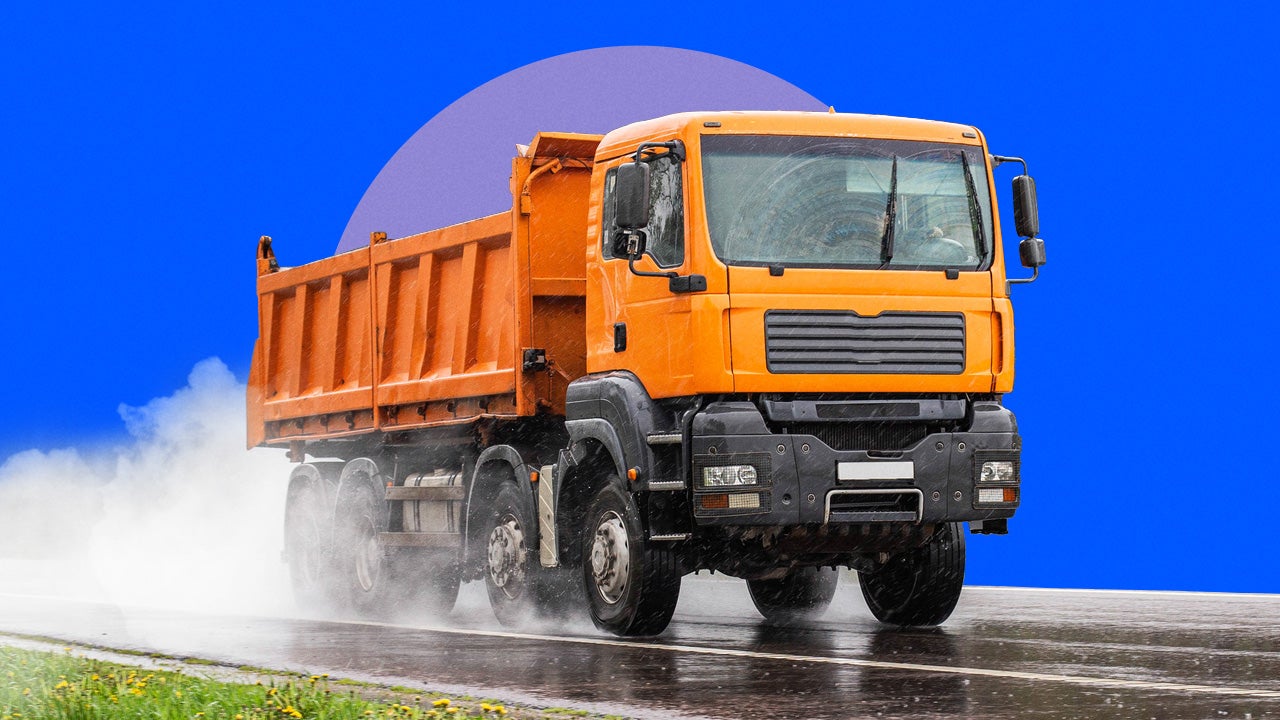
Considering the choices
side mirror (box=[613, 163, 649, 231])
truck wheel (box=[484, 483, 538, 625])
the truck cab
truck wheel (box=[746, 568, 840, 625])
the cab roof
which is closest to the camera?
side mirror (box=[613, 163, 649, 231])

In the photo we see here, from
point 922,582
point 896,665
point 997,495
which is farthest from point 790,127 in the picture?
point 896,665

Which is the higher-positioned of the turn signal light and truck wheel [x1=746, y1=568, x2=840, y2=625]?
the turn signal light

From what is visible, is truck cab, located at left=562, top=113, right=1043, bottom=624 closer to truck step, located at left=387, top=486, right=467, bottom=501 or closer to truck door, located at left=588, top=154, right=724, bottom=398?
truck door, located at left=588, top=154, right=724, bottom=398

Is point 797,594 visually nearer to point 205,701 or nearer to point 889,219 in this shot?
point 889,219

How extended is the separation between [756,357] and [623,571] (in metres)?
1.73

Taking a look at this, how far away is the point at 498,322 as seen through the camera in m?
14.8

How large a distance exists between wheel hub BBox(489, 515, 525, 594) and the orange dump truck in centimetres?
3

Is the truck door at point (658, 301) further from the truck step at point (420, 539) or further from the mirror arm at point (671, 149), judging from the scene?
the truck step at point (420, 539)

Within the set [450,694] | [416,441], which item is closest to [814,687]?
[450,694]

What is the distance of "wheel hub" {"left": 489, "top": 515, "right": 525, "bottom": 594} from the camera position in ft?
47.1

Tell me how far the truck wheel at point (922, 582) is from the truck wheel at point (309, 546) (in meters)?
Answer: 6.17

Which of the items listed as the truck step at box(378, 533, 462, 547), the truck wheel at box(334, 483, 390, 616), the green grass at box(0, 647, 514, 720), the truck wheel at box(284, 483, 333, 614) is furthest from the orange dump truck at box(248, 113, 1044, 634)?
the truck wheel at box(284, 483, 333, 614)

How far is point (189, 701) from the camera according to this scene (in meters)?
8.62

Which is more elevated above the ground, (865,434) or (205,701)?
(865,434)
